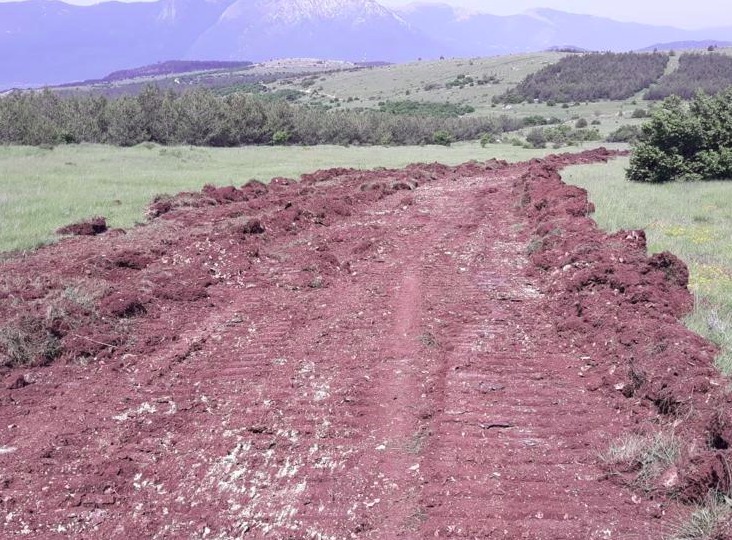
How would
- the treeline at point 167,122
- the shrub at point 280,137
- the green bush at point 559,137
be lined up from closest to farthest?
the treeline at point 167,122 → the green bush at point 559,137 → the shrub at point 280,137

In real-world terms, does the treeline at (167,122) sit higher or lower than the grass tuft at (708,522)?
higher

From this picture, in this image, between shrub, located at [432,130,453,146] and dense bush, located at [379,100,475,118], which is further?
dense bush, located at [379,100,475,118]

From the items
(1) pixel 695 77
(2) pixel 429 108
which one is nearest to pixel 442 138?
(2) pixel 429 108

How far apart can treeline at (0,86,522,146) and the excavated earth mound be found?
3567 centimetres

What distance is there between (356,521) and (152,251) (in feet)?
24.5

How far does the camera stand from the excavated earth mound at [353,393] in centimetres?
394

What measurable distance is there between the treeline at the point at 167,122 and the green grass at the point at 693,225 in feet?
111

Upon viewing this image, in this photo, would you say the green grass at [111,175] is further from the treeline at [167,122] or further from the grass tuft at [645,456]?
the treeline at [167,122]

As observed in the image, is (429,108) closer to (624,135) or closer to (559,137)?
(559,137)

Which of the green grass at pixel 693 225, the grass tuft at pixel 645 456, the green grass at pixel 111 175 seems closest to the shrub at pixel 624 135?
the green grass at pixel 111 175

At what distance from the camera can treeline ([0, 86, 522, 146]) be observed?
133 ft

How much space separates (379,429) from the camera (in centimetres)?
485

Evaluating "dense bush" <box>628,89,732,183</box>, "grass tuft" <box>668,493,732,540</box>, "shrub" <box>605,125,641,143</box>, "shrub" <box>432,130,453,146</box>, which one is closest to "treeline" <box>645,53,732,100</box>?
"shrub" <box>605,125,641,143</box>

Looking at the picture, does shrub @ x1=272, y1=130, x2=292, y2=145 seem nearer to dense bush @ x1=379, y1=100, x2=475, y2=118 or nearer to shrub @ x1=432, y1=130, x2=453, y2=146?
shrub @ x1=432, y1=130, x2=453, y2=146
